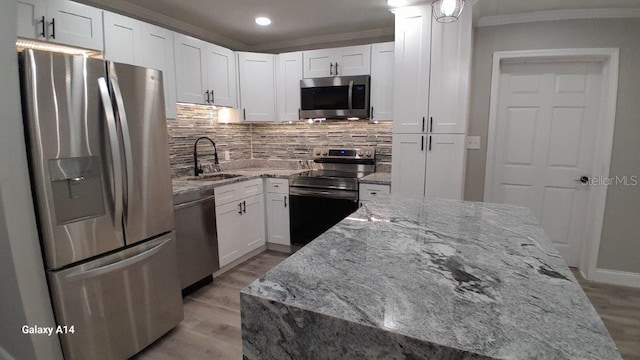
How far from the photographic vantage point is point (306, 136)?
3.92m

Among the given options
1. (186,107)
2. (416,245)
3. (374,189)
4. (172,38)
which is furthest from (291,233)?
(416,245)

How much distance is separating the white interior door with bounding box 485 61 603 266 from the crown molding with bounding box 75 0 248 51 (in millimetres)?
3031

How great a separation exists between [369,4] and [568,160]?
2361mm

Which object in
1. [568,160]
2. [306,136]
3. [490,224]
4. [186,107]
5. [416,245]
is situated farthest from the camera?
[306,136]

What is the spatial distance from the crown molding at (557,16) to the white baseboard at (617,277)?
2.23m

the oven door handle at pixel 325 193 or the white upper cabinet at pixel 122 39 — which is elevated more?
the white upper cabinet at pixel 122 39

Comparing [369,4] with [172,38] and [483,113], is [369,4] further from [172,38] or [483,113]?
[172,38]

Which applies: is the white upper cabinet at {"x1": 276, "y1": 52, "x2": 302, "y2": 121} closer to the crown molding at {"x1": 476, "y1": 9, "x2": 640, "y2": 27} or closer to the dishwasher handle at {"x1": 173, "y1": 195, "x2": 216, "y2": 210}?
the dishwasher handle at {"x1": 173, "y1": 195, "x2": 216, "y2": 210}

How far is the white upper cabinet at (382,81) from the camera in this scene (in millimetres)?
3142

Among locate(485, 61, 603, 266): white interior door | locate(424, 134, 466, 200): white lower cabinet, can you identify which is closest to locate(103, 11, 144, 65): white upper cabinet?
locate(424, 134, 466, 200): white lower cabinet

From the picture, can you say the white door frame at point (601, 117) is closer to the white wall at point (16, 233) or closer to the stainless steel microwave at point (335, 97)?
the stainless steel microwave at point (335, 97)

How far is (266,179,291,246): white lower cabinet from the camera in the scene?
3.46 meters

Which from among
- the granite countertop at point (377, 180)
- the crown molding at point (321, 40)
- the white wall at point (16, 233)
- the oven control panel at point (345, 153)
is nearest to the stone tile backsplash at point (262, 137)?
the oven control panel at point (345, 153)

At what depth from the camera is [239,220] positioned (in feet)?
10.4
